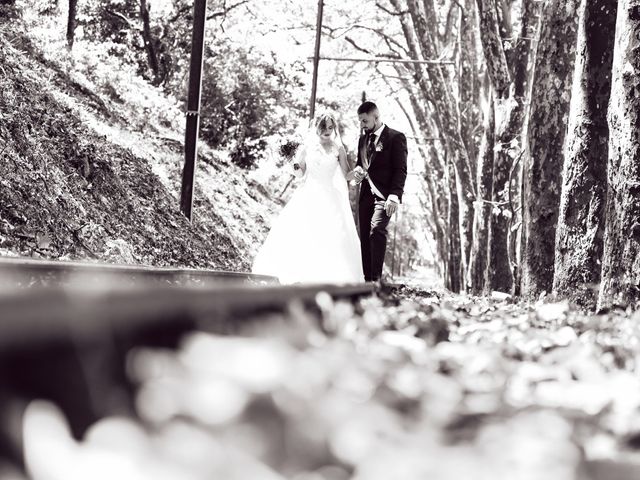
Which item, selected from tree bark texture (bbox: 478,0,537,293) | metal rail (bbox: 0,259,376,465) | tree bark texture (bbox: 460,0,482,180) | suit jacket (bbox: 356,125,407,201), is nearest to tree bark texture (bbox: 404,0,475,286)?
tree bark texture (bbox: 460,0,482,180)

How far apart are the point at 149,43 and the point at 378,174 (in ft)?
55.5

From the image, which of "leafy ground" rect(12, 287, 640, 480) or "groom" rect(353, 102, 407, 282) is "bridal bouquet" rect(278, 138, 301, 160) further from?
"leafy ground" rect(12, 287, 640, 480)

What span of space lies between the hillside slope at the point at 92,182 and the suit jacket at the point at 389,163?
11.2 feet

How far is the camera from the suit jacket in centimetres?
1220

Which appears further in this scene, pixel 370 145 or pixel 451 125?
pixel 451 125

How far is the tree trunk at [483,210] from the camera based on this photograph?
62.5 ft

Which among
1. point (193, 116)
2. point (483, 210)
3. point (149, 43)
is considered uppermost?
point (149, 43)

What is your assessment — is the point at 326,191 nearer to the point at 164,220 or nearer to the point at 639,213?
the point at 164,220

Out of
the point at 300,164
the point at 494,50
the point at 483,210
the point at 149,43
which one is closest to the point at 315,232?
the point at 300,164

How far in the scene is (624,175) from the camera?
6902mm

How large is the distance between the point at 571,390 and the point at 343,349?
0.65 m

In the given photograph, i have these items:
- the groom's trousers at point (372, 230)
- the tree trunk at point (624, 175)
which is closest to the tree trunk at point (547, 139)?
the groom's trousers at point (372, 230)

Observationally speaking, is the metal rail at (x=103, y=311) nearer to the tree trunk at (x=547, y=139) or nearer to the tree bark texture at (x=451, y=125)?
the tree trunk at (x=547, y=139)

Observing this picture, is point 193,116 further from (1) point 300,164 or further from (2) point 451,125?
(2) point 451,125
